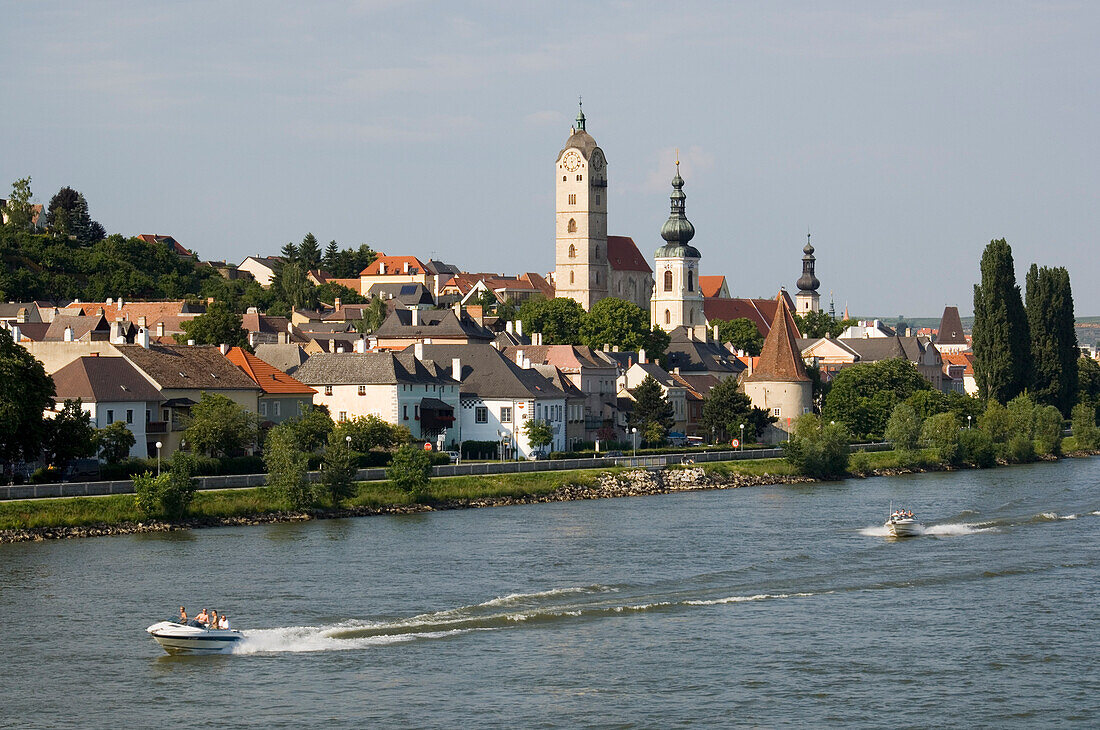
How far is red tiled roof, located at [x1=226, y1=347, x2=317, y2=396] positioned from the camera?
264ft

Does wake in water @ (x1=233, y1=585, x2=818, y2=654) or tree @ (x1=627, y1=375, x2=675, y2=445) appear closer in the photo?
wake in water @ (x1=233, y1=585, x2=818, y2=654)

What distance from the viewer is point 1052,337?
4537 inches

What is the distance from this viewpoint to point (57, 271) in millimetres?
152125

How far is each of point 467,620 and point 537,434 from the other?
47123 mm

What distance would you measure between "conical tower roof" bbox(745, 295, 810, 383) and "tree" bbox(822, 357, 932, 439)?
9.03ft

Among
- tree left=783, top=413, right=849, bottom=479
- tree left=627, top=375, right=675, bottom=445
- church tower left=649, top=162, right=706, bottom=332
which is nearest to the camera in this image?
tree left=783, top=413, right=849, bottom=479

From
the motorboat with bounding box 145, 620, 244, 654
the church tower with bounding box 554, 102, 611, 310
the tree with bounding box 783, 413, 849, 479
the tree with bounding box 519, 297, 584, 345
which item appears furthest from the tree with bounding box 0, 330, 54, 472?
the church tower with bounding box 554, 102, 611, 310

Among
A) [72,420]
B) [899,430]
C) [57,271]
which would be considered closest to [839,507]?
[899,430]

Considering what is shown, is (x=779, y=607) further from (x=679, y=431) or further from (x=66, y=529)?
(x=679, y=431)

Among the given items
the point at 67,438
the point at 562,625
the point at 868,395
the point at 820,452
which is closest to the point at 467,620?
the point at 562,625

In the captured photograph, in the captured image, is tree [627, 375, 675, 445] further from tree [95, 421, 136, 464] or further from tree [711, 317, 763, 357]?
tree [711, 317, 763, 357]

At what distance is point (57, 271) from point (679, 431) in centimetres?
7138

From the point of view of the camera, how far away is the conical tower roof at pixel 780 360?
106 meters

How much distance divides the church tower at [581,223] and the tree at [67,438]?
4780 inches
